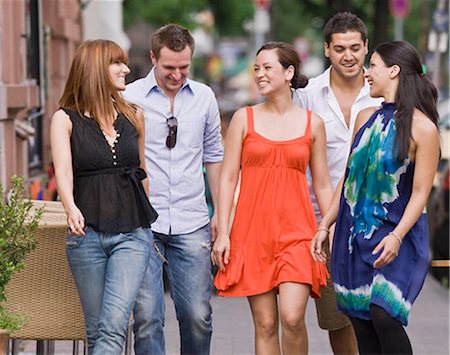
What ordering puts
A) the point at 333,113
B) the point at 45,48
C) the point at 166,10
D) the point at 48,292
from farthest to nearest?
the point at 166,10
the point at 45,48
the point at 333,113
the point at 48,292

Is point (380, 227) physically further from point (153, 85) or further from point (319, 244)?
point (153, 85)

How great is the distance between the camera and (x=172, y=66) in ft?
22.1

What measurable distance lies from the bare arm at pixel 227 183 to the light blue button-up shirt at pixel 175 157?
16 centimetres

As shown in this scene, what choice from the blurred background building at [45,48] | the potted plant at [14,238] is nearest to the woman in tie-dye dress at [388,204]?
the potted plant at [14,238]

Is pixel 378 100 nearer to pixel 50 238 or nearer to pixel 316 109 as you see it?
pixel 316 109

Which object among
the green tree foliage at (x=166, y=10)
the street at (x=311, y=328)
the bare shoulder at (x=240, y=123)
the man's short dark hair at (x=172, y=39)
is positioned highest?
the man's short dark hair at (x=172, y=39)

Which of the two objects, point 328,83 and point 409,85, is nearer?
point 409,85

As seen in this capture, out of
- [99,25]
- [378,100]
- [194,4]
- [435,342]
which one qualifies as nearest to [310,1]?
[194,4]

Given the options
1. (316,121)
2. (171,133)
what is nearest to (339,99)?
(316,121)

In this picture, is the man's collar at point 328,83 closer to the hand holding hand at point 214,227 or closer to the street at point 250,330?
the hand holding hand at point 214,227

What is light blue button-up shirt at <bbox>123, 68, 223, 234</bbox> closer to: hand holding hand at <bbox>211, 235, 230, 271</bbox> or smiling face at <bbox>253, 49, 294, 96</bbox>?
hand holding hand at <bbox>211, 235, 230, 271</bbox>

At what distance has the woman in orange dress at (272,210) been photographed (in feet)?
21.7

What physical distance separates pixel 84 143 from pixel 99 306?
0.74 meters

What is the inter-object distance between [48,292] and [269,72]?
1533 millimetres
